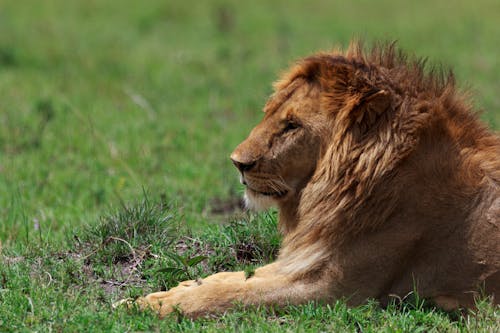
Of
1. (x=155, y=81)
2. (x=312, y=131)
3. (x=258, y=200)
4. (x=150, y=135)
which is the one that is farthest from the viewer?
(x=155, y=81)

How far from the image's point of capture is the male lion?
11.6 feet

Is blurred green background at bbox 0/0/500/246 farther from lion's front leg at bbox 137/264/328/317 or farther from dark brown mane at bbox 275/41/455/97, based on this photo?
lion's front leg at bbox 137/264/328/317

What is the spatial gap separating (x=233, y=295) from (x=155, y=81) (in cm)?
592

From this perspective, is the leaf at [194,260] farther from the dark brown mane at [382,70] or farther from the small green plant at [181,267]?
the dark brown mane at [382,70]

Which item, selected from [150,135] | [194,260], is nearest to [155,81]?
[150,135]

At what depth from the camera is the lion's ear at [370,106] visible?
11.8ft

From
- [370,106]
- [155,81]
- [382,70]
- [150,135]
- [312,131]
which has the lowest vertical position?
[150,135]

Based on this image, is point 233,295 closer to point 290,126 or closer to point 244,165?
point 244,165

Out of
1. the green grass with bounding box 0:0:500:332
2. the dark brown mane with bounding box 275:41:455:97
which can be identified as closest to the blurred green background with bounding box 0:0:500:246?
the green grass with bounding box 0:0:500:332

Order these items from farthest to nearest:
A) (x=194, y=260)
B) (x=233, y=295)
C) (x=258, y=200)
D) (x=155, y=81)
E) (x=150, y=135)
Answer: (x=155, y=81) → (x=150, y=135) → (x=194, y=260) → (x=258, y=200) → (x=233, y=295)

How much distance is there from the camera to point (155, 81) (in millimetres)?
9227

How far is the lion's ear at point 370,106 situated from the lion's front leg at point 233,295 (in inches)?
25.1

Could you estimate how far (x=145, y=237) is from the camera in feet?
13.9

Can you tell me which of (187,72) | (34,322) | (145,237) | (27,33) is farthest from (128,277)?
(27,33)
